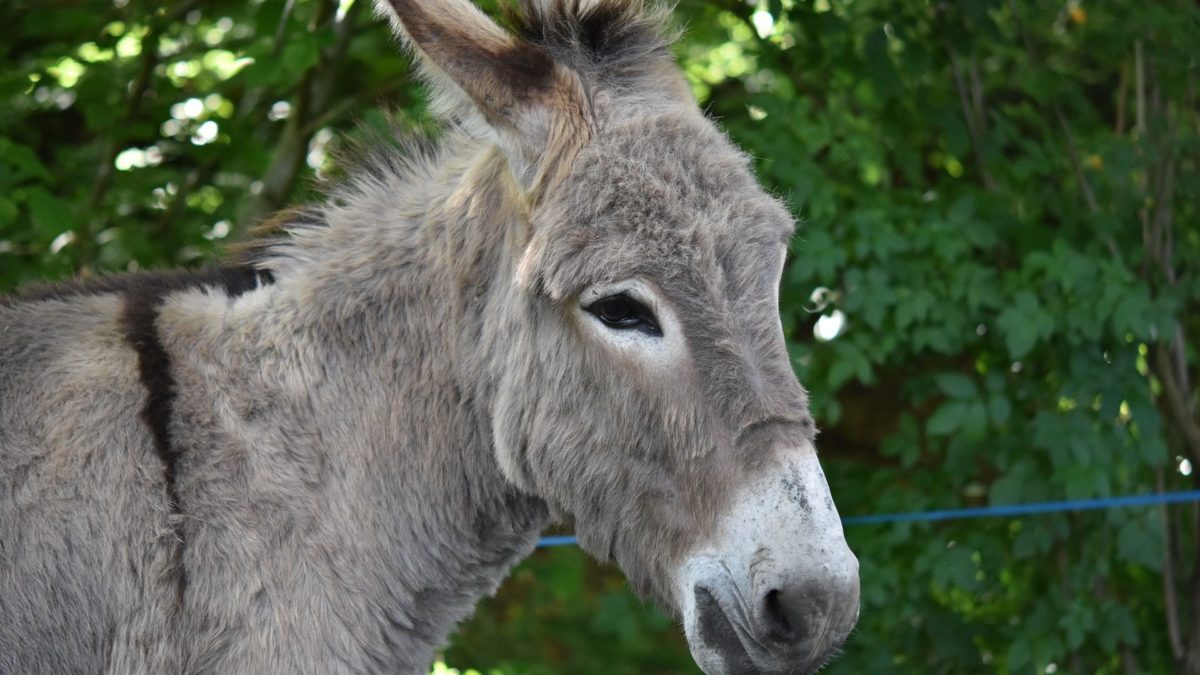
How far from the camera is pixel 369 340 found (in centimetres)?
251

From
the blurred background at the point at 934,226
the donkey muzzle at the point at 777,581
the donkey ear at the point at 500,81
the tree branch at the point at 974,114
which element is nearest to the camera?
the donkey muzzle at the point at 777,581

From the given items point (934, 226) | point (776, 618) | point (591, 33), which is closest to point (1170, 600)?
point (934, 226)

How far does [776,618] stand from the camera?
207cm

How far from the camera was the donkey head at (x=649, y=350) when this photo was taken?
2098 millimetres

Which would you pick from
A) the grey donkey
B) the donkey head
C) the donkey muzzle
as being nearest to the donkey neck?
the grey donkey

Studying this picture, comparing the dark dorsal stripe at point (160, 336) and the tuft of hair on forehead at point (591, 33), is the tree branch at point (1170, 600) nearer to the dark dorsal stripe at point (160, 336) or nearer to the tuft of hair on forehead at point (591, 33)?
the tuft of hair on forehead at point (591, 33)

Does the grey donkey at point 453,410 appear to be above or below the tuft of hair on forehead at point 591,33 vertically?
below

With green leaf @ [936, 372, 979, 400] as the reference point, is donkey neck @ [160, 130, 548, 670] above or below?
above

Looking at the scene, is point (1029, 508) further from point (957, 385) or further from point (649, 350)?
point (649, 350)

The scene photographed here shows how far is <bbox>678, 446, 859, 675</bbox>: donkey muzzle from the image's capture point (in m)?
2.04

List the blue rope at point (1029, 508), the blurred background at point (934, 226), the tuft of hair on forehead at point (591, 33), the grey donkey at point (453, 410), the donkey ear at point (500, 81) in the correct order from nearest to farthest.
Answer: the grey donkey at point (453, 410)
the donkey ear at point (500, 81)
the tuft of hair on forehead at point (591, 33)
the blue rope at point (1029, 508)
the blurred background at point (934, 226)

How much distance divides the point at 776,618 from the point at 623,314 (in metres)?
0.61

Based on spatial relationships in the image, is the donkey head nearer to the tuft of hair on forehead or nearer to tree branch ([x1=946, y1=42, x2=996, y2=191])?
the tuft of hair on forehead

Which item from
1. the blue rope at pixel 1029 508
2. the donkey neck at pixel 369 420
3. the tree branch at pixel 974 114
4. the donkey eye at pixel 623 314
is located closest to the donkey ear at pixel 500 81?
the donkey neck at pixel 369 420
